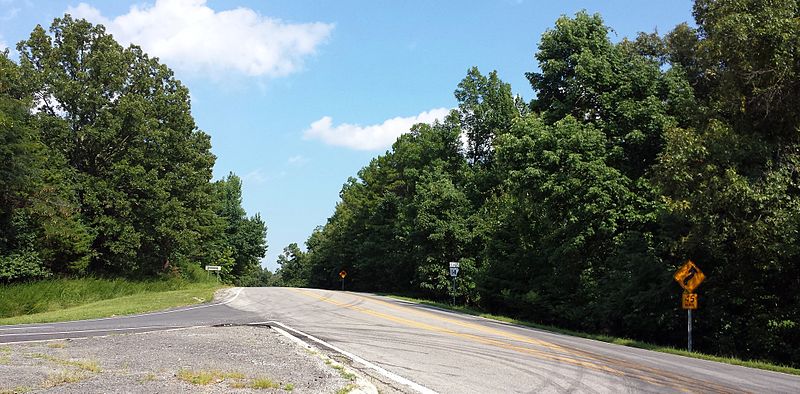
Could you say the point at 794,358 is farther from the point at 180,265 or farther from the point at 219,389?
the point at 180,265

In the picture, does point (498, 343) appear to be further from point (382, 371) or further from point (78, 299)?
point (78, 299)

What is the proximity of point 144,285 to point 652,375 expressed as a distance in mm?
40014

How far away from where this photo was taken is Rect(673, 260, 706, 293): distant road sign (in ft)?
57.3

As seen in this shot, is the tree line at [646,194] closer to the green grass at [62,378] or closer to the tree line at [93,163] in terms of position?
the green grass at [62,378]

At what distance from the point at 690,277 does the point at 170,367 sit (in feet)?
50.5

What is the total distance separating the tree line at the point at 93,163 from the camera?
33.4 meters

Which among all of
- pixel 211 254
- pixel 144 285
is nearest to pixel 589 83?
pixel 144 285

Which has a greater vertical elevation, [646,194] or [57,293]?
[646,194]

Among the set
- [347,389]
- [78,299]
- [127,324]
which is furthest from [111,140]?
[347,389]

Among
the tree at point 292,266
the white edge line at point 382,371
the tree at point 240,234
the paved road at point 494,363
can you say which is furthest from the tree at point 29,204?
the tree at point 292,266

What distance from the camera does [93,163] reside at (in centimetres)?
4347

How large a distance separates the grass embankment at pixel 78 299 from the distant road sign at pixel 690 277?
1993 centimetres

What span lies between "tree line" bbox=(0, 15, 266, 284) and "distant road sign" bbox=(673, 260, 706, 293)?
32578 millimetres

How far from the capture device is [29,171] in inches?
1262
